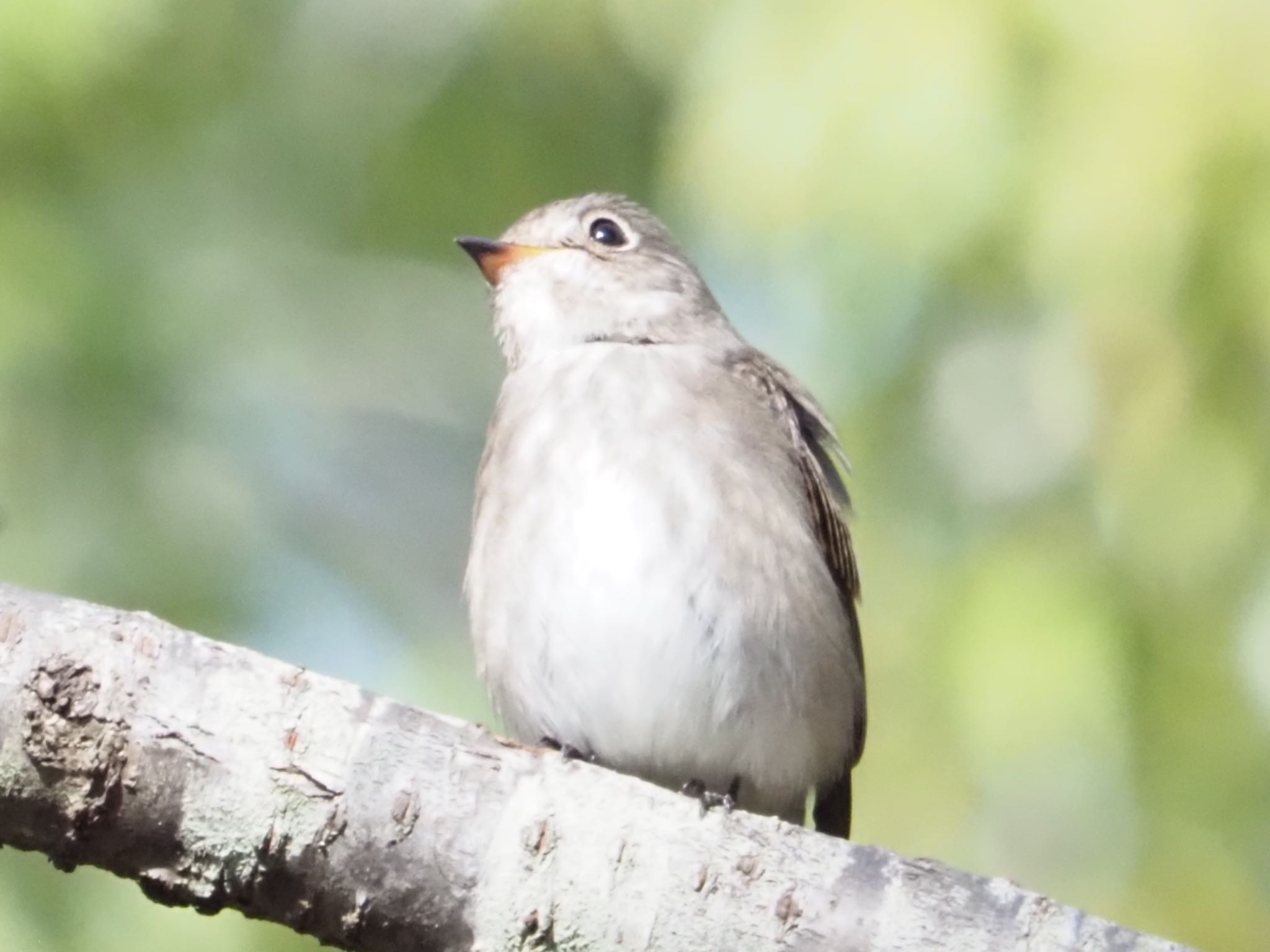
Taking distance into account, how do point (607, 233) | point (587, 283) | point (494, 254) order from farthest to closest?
1. point (607, 233)
2. point (587, 283)
3. point (494, 254)

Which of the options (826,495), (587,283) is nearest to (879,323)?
(826,495)

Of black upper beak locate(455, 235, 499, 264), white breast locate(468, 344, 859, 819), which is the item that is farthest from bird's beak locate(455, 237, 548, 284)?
white breast locate(468, 344, 859, 819)

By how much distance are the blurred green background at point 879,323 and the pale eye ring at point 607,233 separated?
23 cm

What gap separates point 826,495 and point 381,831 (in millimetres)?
2324

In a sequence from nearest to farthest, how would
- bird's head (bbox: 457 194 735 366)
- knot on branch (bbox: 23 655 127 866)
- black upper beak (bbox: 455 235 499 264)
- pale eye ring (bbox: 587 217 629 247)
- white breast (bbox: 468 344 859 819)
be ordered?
knot on branch (bbox: 23 655 127 866) → white breast (bbox: 468 344 859 819) → black upper beak (bbox: 455 235 499 264) → bird's head (bbox: 457 194 735 366) → pale eye ring (bbox: 587 217 629 247)


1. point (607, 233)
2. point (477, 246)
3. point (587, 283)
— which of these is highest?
point (607, 233)

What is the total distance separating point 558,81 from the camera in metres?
5.44

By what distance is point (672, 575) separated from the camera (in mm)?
3900

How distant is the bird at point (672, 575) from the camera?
3918mm

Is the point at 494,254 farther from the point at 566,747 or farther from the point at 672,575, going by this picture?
the point at 566,747

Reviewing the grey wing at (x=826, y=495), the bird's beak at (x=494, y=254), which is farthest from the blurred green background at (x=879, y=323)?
the bird's beak at (x=494, y=254)

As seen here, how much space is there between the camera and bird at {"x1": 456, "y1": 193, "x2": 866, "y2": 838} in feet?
12.9

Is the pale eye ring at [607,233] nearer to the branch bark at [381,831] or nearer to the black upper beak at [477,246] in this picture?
the black upper beak at [477,246]

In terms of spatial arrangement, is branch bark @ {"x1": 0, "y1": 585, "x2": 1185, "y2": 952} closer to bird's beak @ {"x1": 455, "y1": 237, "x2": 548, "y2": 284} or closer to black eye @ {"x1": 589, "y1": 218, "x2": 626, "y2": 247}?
bird's beak @ {"x1": 455, "y1": 237, "x2": 548, "y2": 284}
